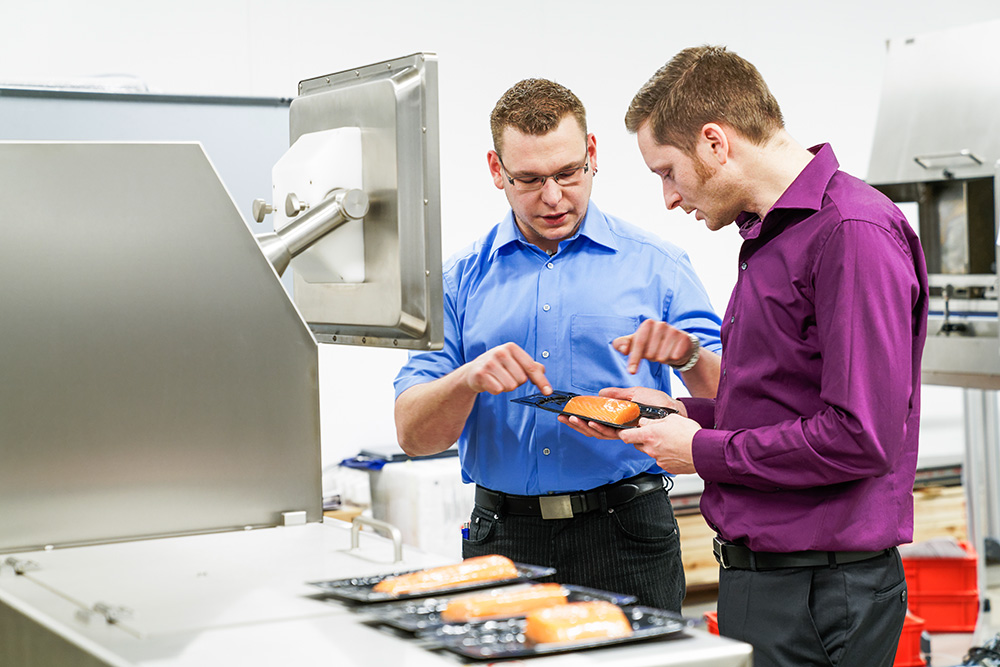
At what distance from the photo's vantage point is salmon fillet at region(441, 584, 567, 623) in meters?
1.20

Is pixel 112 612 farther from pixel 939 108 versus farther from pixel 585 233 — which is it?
pixel 939 108

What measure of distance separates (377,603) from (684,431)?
2.67 feet

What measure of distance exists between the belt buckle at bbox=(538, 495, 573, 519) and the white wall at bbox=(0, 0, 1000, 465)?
2636 millimetres

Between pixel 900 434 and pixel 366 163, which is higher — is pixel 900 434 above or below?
below

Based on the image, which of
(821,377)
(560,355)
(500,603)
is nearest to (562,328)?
(560,355)

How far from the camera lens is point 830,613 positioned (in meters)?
1.82

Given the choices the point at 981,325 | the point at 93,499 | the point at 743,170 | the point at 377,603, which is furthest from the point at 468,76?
the point at 377,603

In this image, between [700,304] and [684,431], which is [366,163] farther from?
[700,304]

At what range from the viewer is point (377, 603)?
4.26ft

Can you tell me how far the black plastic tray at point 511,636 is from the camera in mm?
1080

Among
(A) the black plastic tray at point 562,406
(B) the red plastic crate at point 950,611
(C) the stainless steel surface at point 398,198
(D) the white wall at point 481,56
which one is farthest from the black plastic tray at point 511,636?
(B) the red plastic crate at point 950,611

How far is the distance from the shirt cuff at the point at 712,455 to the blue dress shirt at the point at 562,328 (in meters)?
0.45

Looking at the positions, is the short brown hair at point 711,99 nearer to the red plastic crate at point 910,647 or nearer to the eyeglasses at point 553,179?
the eyeglasses at point 553,179

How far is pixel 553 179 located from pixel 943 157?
252 cm
